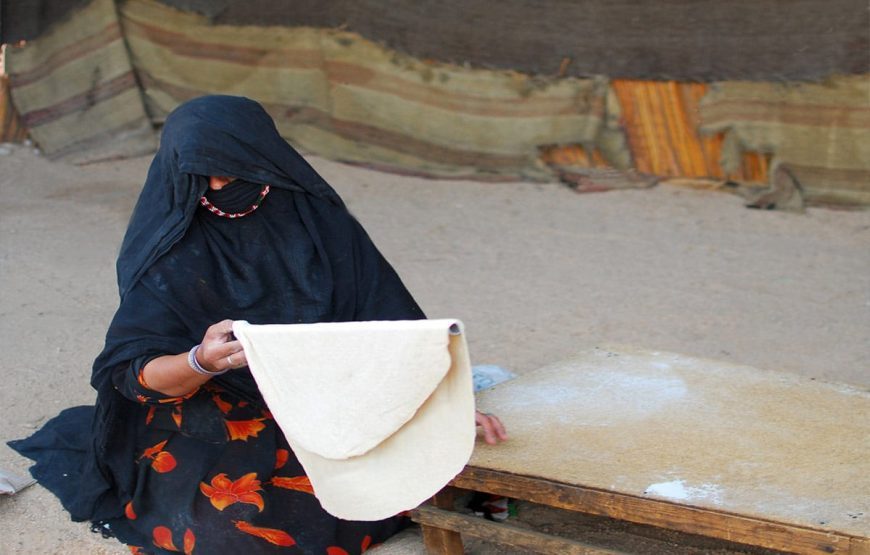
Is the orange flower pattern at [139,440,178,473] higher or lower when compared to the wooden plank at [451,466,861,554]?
lower

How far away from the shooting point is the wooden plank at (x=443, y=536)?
2.79m

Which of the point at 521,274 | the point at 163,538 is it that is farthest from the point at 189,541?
the point at 521,274

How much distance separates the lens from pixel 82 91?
6.95 meters

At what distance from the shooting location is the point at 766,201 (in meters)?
6.20

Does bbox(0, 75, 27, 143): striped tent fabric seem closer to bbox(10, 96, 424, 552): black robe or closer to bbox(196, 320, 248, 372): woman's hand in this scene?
bbox(10, 96, 424, 552): black robe

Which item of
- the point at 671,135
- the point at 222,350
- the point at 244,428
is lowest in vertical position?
the point at 671,135

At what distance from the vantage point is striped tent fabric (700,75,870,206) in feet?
19.5

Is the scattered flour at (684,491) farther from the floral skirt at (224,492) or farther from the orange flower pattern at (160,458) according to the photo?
the orange flower pattern at (160,458)

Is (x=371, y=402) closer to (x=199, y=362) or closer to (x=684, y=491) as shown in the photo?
(x=199, y=362)

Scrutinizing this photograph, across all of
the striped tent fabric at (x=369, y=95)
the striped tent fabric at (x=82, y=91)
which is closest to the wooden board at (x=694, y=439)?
the striped tent fabric at (x=369, y=95)

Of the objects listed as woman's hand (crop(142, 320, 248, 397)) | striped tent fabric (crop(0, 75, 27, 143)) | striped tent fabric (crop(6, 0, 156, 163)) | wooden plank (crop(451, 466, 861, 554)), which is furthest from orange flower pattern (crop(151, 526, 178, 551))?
striped tent fabric (crop(0, 75, 27, 143))

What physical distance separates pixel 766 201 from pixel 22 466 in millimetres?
4330

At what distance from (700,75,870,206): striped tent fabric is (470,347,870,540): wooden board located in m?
3.20

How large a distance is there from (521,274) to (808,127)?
1919 millimetres
